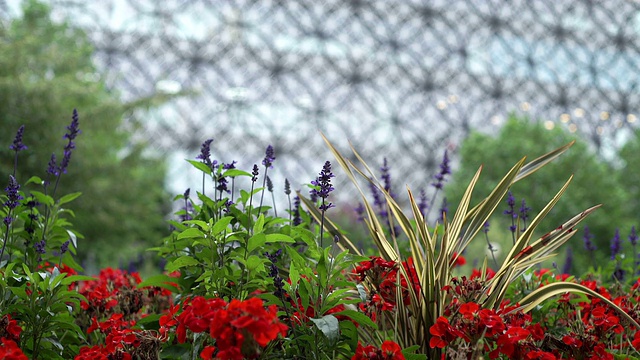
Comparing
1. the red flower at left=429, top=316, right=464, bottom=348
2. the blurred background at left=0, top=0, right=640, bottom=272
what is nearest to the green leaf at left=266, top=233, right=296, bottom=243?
the red flower at left=429, top=316, right=464, bottom=348

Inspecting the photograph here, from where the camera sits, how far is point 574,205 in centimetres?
1448

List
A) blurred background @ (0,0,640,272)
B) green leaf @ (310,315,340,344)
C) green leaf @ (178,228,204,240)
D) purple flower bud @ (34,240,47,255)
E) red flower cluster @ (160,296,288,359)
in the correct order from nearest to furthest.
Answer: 1. red flower cluster @ (160,296,288,359)
2. green leaf @ (310,315,340,344)
3. green leaf @ (178,228,204,240)
4. purple flower bud @ (34,240,47,255)
5. blurred background @ (0,0,640,272)

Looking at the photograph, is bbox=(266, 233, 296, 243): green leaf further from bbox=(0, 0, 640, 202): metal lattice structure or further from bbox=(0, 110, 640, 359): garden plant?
bbox=(0, 0, 640, 202): metal lattice structure

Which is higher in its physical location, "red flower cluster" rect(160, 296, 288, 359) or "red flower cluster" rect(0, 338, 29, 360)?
"red flower cluster" rect(0, 338, 29, 360)

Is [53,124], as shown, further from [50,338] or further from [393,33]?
[393,33]

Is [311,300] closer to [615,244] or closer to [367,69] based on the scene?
[615,244]

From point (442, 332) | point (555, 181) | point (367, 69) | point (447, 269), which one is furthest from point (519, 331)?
point (367, 69)

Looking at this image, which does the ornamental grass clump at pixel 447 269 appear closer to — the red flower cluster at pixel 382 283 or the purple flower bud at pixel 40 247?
the red flower cluster at pixel 382 283

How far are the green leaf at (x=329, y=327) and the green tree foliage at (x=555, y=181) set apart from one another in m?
12.8

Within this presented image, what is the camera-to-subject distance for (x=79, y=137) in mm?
10438

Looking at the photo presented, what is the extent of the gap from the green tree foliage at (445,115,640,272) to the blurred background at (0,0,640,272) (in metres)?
0.05

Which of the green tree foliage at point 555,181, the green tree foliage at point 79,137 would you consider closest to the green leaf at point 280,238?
the green tree foliage at point 79,137

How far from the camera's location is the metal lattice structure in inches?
822

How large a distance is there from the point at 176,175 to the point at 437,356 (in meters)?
18.0
